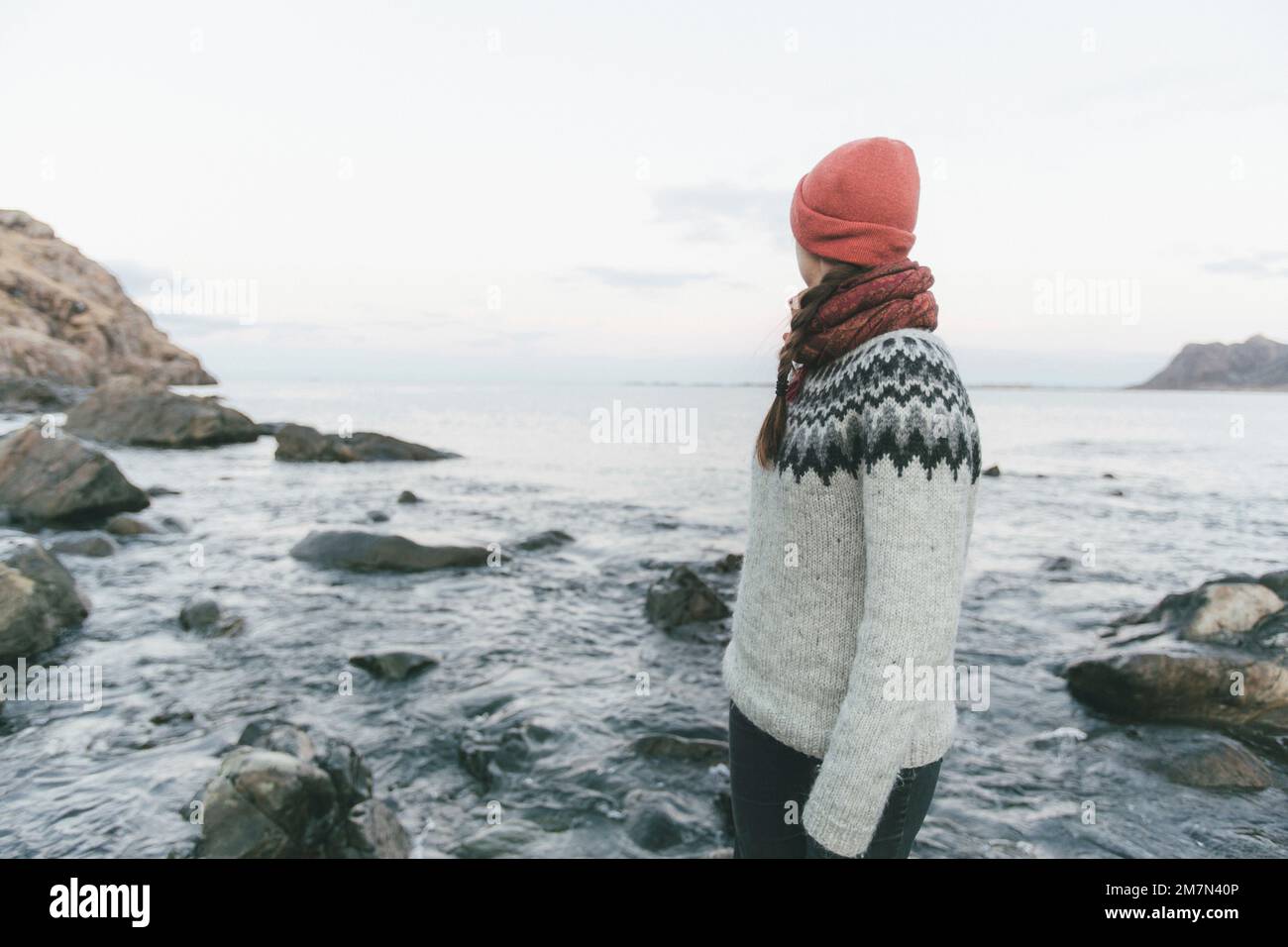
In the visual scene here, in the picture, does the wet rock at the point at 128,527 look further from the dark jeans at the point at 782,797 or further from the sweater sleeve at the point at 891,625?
the sweater sleeve at the point at 891,625

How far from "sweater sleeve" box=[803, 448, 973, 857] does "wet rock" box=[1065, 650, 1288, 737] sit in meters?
7.20

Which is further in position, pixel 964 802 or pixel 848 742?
pixel 964 802

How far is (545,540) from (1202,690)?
38.9ft

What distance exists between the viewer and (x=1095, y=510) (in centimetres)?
2248

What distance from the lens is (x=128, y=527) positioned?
14906 mm

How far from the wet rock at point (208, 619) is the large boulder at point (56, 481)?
7.62 metres

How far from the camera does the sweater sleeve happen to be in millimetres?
1713

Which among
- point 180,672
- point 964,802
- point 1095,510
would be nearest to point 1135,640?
point 964,802

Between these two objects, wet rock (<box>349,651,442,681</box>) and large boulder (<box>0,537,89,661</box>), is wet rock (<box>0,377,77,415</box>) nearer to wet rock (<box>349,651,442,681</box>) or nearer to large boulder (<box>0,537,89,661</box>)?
→ large boulder (<box>0,537,89,661</box>)

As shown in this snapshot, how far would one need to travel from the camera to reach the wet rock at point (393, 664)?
27.7 feet
